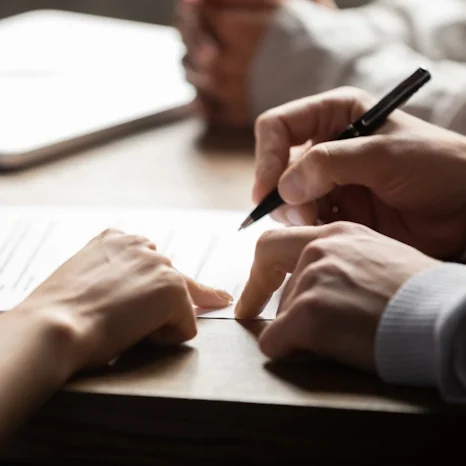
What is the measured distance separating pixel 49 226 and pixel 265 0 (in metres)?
0.43

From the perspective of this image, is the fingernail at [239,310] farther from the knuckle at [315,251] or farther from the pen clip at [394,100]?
the pen clip at [394,100]

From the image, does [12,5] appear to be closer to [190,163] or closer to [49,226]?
[190,163]

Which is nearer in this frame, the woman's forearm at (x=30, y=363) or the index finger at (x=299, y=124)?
the woman's forearm at (x=30, y=363)

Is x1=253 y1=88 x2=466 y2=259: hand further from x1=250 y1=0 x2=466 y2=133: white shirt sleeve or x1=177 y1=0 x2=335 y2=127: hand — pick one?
x1=177 y1=0 x2=335 y2=127: hand

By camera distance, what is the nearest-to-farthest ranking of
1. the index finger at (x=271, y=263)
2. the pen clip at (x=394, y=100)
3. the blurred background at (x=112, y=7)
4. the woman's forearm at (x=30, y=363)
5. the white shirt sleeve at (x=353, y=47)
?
the woman's forearm at (x=30, y=363) → the index finger at (x=271, y=263) → the pen clip at (x=394, y=100) → the white shirt sleeve at (x=353, y=47) → the blurred background at (x=112, y=7)

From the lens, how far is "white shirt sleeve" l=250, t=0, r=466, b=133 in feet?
3.22

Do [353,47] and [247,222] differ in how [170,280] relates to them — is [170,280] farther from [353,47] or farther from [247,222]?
[353,47]

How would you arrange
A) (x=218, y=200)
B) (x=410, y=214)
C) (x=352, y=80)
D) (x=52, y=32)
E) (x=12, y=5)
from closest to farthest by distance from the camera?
1. (x=410, y=214)
2. (x=218, y=200)
3. (x=352, y=80)
4. (x=52, y=32)
5. (x=12, y=5)

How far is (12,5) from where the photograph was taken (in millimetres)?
1636

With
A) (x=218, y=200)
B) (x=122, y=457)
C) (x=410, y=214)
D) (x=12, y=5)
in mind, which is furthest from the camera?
(x=12, y=5)

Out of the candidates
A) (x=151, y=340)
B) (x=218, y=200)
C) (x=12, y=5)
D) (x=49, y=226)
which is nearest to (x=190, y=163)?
(x=218, y=200)

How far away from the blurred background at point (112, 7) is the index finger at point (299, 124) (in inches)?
32.0

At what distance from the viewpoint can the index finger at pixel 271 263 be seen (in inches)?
24.4

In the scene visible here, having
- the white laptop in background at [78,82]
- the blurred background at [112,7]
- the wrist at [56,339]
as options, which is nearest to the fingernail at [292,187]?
the wrist at [56,339]
